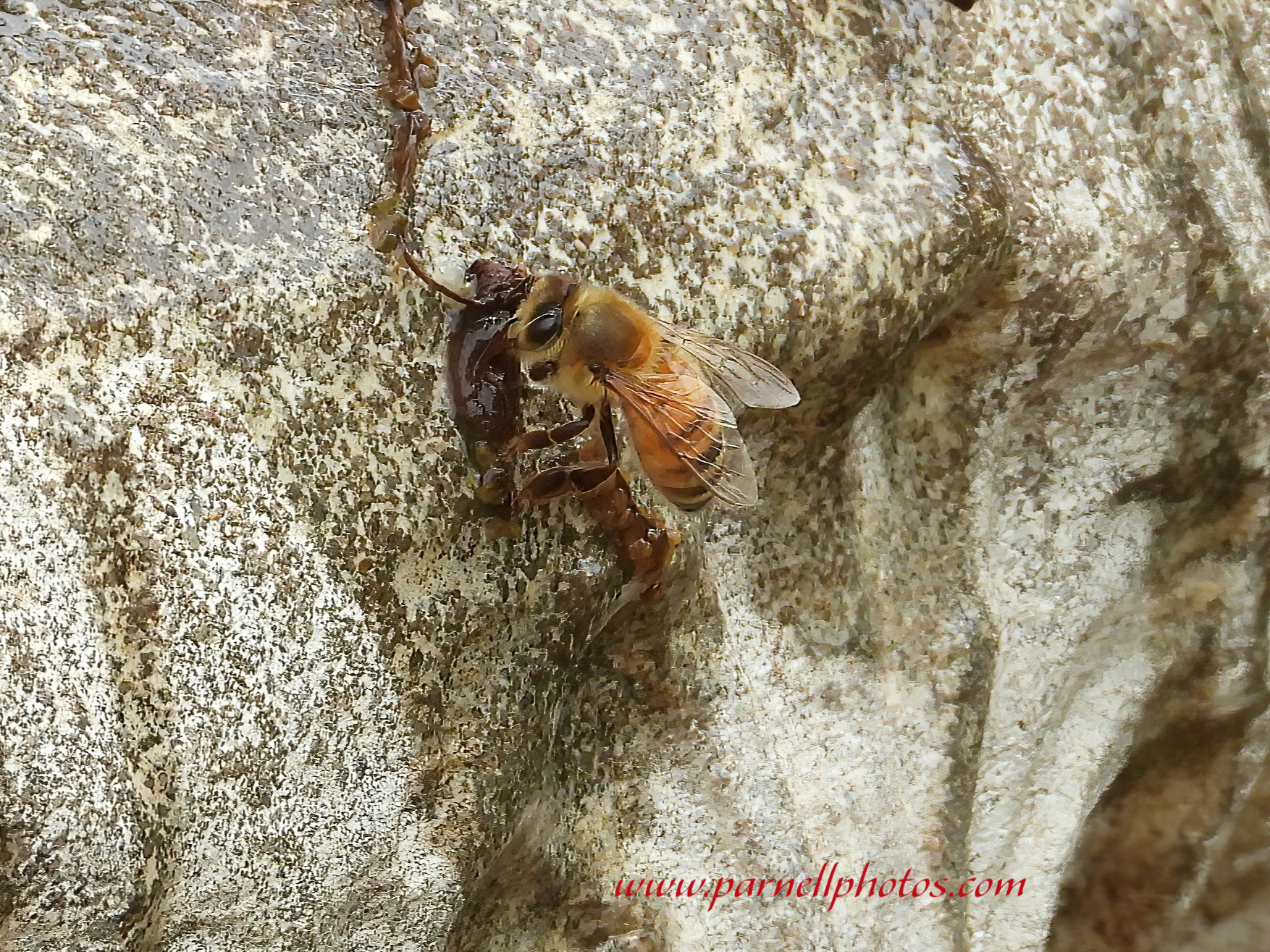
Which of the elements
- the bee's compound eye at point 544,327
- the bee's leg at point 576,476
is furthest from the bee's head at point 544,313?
the bee's leg at point 576,476

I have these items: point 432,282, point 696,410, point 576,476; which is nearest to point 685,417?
point 696,410

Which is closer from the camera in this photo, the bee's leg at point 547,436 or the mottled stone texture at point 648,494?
the mottled stone texture at point 648,494

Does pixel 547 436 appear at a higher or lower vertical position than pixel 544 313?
lower

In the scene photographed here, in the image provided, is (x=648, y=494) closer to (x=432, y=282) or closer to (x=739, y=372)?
(x=739, y=372)

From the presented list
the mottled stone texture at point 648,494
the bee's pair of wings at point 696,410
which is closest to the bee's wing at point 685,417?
the bee's pair of wings at point 696,410

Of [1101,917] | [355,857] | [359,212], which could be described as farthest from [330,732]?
[1101,917]

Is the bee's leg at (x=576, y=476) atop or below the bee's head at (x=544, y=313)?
below

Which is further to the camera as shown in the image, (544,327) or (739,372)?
(739,372)

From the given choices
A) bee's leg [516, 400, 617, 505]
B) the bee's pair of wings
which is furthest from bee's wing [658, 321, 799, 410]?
bee's leg [516, 400, 617, 505]

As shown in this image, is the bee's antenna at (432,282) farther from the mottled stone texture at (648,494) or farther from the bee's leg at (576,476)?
the bee's leg at (576,476)
